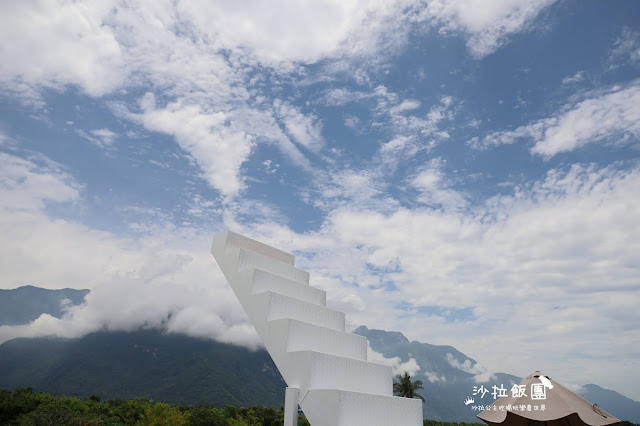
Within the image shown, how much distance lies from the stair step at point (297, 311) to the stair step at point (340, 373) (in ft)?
3.13

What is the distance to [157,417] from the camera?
9.29 metres

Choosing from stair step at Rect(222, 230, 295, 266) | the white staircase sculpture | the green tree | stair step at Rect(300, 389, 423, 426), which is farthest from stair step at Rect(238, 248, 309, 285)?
the green tree

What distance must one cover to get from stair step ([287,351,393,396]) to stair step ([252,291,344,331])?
→ 3.13 feet

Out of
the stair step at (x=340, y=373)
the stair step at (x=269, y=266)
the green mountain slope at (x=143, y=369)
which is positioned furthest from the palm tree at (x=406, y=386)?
the green mountain slope at (x=143, y=369)

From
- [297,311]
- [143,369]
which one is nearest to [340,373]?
[297,311]

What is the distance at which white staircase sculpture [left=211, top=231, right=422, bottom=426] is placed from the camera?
5.46 metres

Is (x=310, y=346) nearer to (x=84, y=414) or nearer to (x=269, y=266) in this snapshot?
(x=269, y=266)

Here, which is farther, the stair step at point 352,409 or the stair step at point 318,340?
the stair step at point 318,340

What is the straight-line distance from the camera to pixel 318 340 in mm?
6613

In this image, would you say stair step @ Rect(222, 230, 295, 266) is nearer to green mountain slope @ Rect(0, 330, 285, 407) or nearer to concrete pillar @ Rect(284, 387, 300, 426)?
concrete pillar @ Rect(284, 387, 300, 426)

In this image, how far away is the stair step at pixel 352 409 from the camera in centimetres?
522

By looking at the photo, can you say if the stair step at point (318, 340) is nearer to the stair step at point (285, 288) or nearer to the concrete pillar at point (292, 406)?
the concrete pillar at point (292, 406)

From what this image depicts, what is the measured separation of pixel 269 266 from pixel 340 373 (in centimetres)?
282

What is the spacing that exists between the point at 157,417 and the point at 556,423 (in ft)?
26.7
